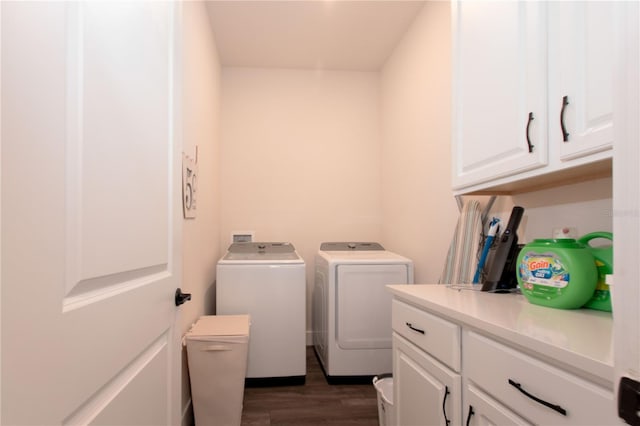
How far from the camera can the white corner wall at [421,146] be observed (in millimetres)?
2260

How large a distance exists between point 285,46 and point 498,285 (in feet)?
8.45

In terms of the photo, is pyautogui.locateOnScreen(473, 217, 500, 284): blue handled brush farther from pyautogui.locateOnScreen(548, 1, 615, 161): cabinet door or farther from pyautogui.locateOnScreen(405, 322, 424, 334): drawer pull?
pyautogui.locateOnScreen(548, 1, 615, 161): cabinet door

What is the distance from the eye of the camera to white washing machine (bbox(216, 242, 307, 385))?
8.29 feet

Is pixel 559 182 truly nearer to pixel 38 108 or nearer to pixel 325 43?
pixel 38 108

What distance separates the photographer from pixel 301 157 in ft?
11.4

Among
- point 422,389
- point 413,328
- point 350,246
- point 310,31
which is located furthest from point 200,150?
point 422,389

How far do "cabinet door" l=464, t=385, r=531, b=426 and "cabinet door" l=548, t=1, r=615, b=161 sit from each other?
2.30 ft

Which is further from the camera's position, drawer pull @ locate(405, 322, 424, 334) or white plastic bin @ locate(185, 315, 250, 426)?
white plastic bin @ locate(185, 315, 250, 426)

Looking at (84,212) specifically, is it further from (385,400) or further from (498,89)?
(385,400)

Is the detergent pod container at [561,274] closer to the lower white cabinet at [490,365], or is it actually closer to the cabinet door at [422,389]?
the lower white cabinet at [490,365]

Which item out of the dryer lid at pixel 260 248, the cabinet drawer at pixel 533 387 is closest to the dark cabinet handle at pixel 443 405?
the cabinet drawer at pixel 533 387

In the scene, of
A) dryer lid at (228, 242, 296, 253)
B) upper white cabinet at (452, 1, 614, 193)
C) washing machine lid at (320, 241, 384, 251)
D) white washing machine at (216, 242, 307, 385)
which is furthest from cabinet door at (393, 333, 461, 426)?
washing machine lid at (320, 241, 384, 251)

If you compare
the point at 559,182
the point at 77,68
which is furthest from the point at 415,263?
the point at 77,68

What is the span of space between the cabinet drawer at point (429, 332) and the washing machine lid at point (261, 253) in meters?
1.26
